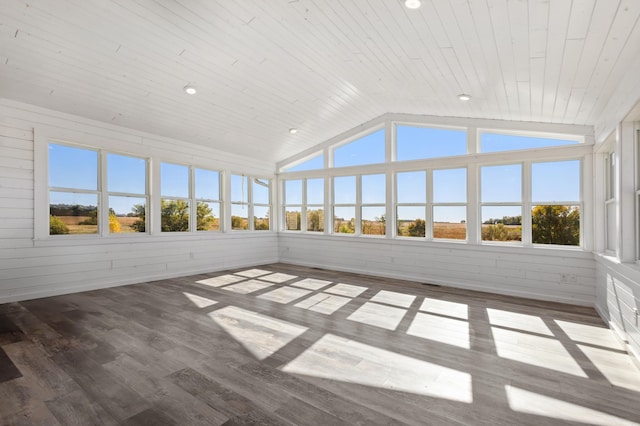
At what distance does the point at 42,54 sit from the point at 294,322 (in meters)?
4.15

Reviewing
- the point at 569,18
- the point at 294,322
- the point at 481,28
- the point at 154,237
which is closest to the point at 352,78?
the point at 481,28

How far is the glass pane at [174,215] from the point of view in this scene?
6293mm

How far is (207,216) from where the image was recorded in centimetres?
709

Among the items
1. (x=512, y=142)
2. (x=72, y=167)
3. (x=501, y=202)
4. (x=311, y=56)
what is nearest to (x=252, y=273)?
(x=72, y=167)

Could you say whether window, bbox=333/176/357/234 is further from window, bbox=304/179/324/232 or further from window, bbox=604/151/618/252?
window, bbox=604/151/618/252

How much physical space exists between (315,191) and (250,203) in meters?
1.65

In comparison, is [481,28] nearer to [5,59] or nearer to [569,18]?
[569,18]

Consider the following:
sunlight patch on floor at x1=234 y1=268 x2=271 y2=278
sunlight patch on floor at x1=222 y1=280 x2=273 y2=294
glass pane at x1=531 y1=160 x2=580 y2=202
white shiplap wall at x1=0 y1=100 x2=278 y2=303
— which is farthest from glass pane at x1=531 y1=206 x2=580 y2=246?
white shiplap wall at x1=0 y1=100 x2=278 y2=303

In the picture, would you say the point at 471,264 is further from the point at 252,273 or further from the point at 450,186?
the point at 252,273

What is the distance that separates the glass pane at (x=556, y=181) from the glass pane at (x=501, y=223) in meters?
0.39

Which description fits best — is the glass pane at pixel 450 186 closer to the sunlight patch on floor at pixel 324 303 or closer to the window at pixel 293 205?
the sunlight patch on floor at pixel 324 303

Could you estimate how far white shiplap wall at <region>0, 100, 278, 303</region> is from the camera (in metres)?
4.47

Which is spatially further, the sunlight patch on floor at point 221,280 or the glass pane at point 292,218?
the glass pane at point 292,218

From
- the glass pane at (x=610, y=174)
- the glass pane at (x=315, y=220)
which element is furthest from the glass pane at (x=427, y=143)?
the glass pane at (x=315, y=220)
